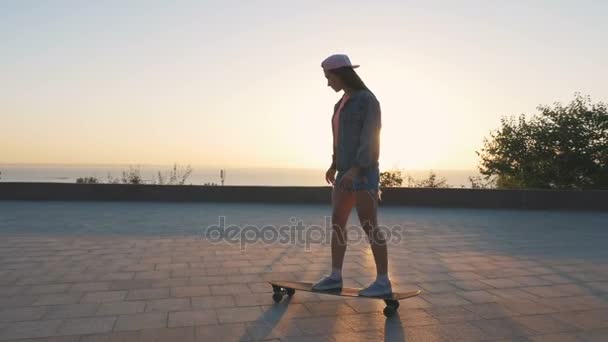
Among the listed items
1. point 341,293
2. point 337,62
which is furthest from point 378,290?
point 337,62

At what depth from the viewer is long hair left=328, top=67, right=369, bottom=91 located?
3547mm

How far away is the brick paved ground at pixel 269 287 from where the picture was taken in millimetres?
3047

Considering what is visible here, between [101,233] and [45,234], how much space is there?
0.77 metres

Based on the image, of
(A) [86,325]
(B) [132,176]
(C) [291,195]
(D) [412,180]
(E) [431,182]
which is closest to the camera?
(A) [86,325]

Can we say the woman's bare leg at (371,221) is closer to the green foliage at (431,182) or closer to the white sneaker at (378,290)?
the white sneaker at (378,290)

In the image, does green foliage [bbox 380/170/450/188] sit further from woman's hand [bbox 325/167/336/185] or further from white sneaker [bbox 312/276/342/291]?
white sneaker [bbox 312/276/342/291]

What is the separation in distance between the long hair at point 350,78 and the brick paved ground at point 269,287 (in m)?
1.62

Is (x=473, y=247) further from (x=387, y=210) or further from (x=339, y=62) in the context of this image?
(x=387, y=210)

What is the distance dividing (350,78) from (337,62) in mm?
150

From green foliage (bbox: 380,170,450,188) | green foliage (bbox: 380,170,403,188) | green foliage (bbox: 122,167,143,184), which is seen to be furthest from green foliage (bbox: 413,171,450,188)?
green foliage (bbox: 122,167,143,184)

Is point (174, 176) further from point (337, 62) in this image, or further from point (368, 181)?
point (368, 181)

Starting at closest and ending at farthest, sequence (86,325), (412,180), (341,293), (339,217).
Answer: (86,325) < (341,293) < (339,217) < (412,180)

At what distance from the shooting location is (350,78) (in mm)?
3553

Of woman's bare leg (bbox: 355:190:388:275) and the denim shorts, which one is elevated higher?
the denim shorts
